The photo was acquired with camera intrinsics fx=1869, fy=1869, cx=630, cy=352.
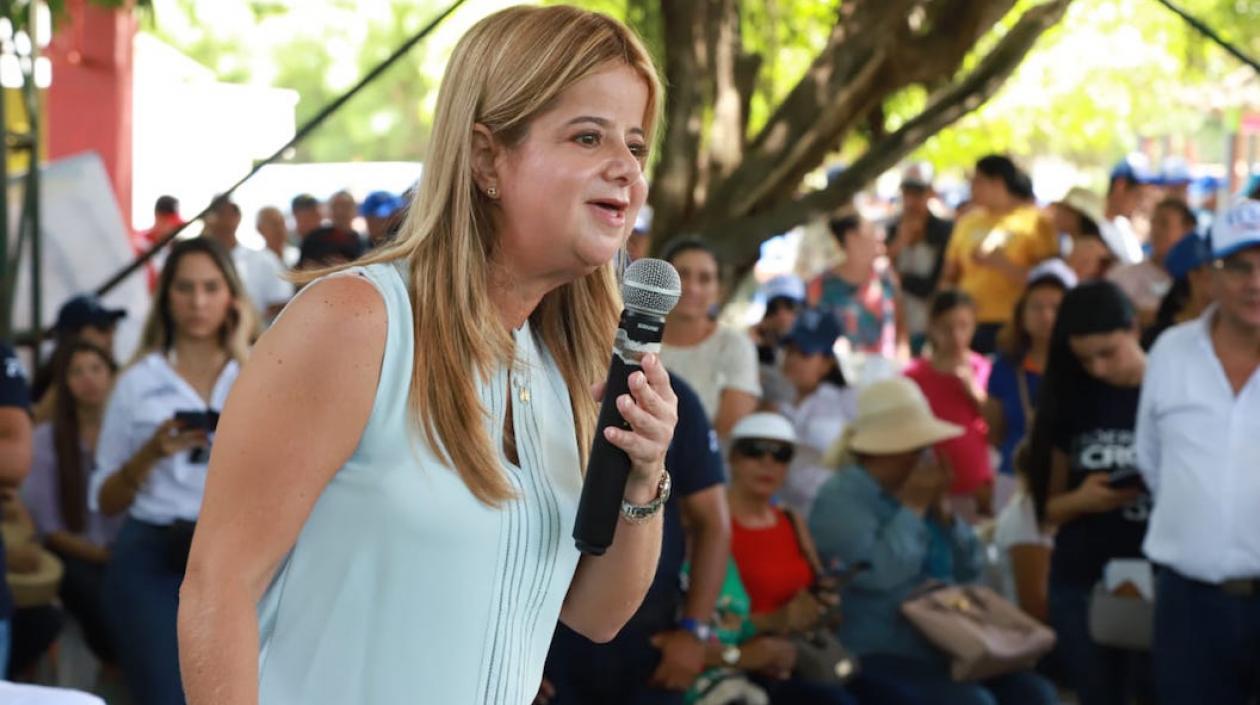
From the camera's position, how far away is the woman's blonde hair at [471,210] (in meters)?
2.16

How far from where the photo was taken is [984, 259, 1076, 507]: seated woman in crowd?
8.44 metres

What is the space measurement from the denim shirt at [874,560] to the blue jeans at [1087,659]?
469 millimetres

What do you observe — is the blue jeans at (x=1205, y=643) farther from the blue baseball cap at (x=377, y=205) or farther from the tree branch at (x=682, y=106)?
the blue baseball cap at (x=377, y=205)

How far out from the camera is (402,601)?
2137mm

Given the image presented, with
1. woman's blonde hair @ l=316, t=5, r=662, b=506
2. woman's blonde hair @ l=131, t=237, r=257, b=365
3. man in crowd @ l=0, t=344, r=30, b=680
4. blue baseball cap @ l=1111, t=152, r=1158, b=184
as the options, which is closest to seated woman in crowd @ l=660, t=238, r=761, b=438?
woman's blonde hair @ l=131, t=237, r=257, b=365

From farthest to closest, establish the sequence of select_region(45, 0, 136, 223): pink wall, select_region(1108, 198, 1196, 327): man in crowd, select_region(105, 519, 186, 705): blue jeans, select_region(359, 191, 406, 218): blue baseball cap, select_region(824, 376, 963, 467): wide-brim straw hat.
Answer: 1. select_region(45, 0, 136, 223): pink wall
2. select_region(359, 191, 406, 218): blue baseball cap
3. select_region(1108, 198, 1196, 327): man in crowd
4. select_region(824, 376, 963, 467): wide-brim straw hat
5. select_region(105, 519, 186, 705): blue jeans

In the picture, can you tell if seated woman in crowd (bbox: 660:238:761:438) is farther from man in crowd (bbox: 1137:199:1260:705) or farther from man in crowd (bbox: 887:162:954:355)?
A: man in crowd (bbox: 887:162:954:355)

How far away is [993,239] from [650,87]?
862 cm

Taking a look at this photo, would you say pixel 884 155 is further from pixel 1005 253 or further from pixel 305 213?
pixel 305 213

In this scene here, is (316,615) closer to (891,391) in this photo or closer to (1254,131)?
(891,391)

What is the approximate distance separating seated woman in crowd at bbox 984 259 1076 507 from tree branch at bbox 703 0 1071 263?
858 millimetres

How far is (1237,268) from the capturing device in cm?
573

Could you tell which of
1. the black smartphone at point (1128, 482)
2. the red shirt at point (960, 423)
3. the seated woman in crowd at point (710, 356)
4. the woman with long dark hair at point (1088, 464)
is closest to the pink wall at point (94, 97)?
the red shirt at point (960, 423)

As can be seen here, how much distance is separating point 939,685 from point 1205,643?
1.19 m
